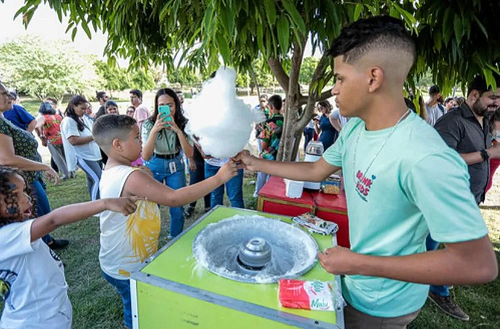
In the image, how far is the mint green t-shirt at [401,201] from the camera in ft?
2.49

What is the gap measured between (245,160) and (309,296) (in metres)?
0.87

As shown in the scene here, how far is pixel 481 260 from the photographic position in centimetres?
75

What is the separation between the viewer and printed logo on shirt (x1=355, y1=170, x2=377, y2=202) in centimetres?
104

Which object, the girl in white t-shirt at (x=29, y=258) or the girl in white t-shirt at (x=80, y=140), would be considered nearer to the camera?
the girl in white t-shirt at (x=29, y=258)

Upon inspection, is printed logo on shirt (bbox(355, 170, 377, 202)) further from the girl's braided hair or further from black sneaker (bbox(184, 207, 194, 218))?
black sneaker (bbox(184, 207, 194, 218))

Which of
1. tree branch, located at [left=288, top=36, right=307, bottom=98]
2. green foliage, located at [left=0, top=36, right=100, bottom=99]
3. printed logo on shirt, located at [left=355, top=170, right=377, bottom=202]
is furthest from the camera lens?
green foliage, located at [left=0, top=36, right=100, bottom=99]

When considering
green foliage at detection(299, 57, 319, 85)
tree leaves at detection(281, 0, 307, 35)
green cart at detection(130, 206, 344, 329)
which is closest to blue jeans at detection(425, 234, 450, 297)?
green cart at detection(130, 206, 344, 329)

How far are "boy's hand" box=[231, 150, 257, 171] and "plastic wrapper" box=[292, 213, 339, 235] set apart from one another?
427 mm

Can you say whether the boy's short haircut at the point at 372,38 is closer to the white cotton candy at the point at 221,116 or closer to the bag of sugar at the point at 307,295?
the white cotton candy at the point at 221,116

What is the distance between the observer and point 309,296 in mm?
1027

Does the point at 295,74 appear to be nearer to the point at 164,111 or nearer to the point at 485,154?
the point at 164,111

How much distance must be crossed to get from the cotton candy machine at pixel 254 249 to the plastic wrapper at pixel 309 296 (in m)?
0.08

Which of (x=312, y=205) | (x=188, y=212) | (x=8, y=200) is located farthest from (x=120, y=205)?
(x=188, y=212)

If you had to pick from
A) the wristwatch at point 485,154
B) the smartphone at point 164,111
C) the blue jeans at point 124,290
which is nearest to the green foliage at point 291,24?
the smartphone at point 164,111
